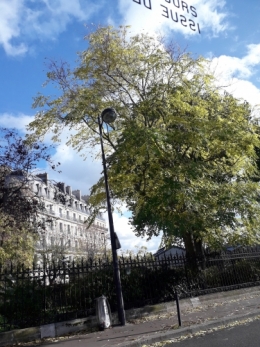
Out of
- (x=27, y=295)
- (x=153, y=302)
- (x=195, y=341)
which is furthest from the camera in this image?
(x=153, y=302)

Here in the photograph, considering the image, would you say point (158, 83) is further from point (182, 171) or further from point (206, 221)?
point (206, 221)

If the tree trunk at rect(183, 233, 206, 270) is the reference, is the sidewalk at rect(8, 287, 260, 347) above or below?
below

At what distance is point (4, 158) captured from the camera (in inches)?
593

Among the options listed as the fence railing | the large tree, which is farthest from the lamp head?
the fence railing

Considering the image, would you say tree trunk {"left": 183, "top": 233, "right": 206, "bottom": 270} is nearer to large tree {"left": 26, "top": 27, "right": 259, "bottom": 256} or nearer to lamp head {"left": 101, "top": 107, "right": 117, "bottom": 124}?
large tree {"left": 26, "top": 27, "right": 259, "bottom": 256}

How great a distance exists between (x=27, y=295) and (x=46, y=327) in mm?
1186

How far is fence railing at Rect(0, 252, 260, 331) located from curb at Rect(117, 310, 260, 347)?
3114mm

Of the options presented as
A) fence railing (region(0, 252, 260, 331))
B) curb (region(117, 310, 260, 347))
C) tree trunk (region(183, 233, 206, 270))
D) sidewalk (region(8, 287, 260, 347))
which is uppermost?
tree trunk (region(183, 233, 206, 270))

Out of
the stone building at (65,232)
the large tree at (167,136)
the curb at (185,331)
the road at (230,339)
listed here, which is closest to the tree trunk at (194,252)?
the large tree at (167,136)

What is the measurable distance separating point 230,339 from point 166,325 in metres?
2.56

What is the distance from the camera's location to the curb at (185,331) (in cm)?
767

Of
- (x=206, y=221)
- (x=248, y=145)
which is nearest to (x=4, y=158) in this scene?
(x=206, y=221)

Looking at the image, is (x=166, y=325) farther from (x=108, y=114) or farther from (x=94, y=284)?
(x=108, y=114)

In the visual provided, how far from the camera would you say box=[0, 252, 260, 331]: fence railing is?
9.75 meters
